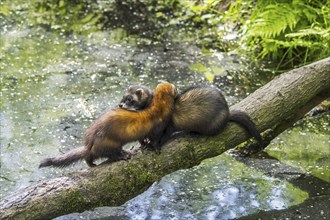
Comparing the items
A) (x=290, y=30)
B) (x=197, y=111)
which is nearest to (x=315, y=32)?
(x=290, y=30)

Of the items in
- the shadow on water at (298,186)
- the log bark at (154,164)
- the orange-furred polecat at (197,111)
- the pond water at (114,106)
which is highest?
the orange-furred polecat at (197,111)

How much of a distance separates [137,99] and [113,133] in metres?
0.42

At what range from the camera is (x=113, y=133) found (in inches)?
183

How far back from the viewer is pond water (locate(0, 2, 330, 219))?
5.63 meters

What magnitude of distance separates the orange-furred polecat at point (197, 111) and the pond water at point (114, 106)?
0.79 m

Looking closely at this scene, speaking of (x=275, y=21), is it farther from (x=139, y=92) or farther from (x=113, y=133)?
(x=113, y=133)

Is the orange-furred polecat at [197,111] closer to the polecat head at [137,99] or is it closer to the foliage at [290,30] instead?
the polecat head at [137,99]

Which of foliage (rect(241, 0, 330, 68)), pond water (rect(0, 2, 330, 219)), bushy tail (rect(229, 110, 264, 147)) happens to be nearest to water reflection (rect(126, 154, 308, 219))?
pond water (rect(0, 2, 330, 219))

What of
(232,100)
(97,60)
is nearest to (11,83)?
(97,60)

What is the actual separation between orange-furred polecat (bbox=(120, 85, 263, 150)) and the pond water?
79 cm

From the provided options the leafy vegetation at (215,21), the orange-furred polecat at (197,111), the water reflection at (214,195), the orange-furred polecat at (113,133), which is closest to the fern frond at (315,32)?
the leafy vegetation at (215,21)

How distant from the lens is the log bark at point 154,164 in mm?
4352

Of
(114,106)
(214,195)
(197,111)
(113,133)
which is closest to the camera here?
(113,133)

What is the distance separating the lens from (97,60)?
8.21 meters
